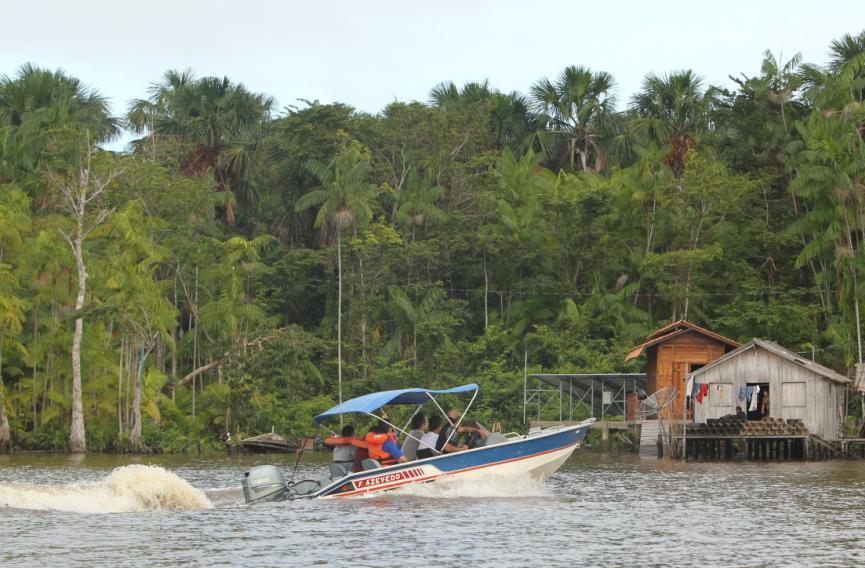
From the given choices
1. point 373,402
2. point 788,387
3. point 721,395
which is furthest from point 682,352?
point 373,402

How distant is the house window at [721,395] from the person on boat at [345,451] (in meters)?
23.1

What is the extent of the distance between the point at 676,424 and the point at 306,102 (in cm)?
2984

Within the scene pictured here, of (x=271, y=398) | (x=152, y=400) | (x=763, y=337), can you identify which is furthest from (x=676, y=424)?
(x=152, y=400)

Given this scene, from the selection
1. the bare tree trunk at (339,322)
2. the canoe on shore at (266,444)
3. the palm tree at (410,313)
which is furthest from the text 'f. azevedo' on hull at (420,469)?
the palm tree at (410,313)

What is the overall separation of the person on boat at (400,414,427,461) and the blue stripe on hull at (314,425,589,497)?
3.52ft

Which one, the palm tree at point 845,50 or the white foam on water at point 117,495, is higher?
the palm tree at point 845,50

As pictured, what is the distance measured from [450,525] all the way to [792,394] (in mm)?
26952

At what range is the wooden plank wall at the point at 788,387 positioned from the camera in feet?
151

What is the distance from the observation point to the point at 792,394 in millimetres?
46594

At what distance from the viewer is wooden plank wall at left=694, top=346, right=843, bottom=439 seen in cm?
4609

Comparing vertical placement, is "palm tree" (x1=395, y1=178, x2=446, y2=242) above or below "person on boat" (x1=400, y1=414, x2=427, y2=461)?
above

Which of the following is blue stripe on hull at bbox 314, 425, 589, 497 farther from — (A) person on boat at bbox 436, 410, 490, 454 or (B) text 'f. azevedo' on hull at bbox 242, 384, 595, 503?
(A) person on boat at bbox 436, 410, 490, 454

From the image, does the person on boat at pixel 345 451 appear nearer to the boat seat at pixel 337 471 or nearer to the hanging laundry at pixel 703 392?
the boat seat at pixel 337 471

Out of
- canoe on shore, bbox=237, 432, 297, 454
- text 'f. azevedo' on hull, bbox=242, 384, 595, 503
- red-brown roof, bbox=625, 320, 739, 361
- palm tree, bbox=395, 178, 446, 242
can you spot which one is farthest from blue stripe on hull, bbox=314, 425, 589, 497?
palm tree, bbox=395, 178, 446, 242
